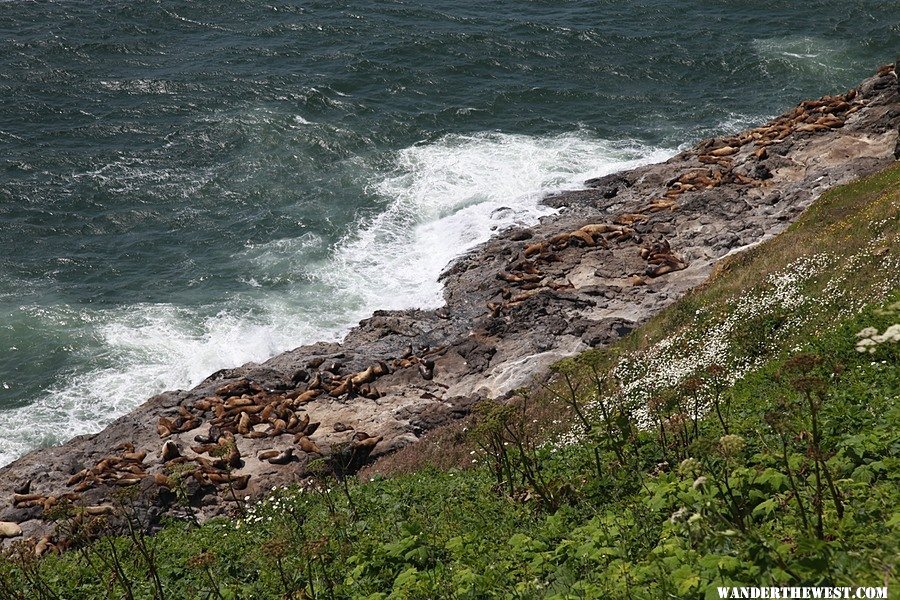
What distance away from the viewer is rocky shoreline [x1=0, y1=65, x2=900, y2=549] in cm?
2350

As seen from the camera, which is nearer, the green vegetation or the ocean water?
the green vegetation

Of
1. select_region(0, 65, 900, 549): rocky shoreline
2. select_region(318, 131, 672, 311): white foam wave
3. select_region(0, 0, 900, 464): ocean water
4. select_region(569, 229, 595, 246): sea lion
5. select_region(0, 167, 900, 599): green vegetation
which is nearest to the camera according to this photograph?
select_region(0, 167, 900, 599): green vegetation

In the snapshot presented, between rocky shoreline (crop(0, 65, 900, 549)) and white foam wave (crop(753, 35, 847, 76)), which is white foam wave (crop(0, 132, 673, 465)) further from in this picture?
white foam wave (crop(753, 35, 847, 76))

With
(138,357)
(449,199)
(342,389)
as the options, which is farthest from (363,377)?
(449,199)

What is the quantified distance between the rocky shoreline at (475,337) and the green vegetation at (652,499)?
4663 mm

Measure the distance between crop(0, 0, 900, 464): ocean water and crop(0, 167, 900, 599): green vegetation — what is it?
16850 mm

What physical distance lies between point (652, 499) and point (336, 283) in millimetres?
28329

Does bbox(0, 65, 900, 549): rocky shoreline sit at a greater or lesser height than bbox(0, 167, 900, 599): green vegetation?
lesser

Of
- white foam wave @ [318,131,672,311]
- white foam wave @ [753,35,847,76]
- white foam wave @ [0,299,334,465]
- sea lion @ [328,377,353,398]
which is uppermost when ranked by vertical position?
white foam wave @ [753,35,847,76]

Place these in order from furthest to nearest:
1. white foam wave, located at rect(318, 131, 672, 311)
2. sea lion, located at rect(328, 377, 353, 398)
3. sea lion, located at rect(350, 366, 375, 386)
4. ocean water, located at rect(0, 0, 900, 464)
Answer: white foam wave, located at rect(318, 131, 672, 311)
ocean water, located at rect(0, 0, 900, 464)
sea lion, located at rect(350, 366, 375, 386)
sea lion, located at rect(328, 377, 353, 398)

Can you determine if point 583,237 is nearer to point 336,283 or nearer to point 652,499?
point 336,283

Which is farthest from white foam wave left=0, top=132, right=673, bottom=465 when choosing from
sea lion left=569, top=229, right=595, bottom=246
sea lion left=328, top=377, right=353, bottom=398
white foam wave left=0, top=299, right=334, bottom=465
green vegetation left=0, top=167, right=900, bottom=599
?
green vegetation left=0, top=167, right=900, bottom=599

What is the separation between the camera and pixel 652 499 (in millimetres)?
10008

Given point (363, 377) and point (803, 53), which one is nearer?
point (363, 377)
